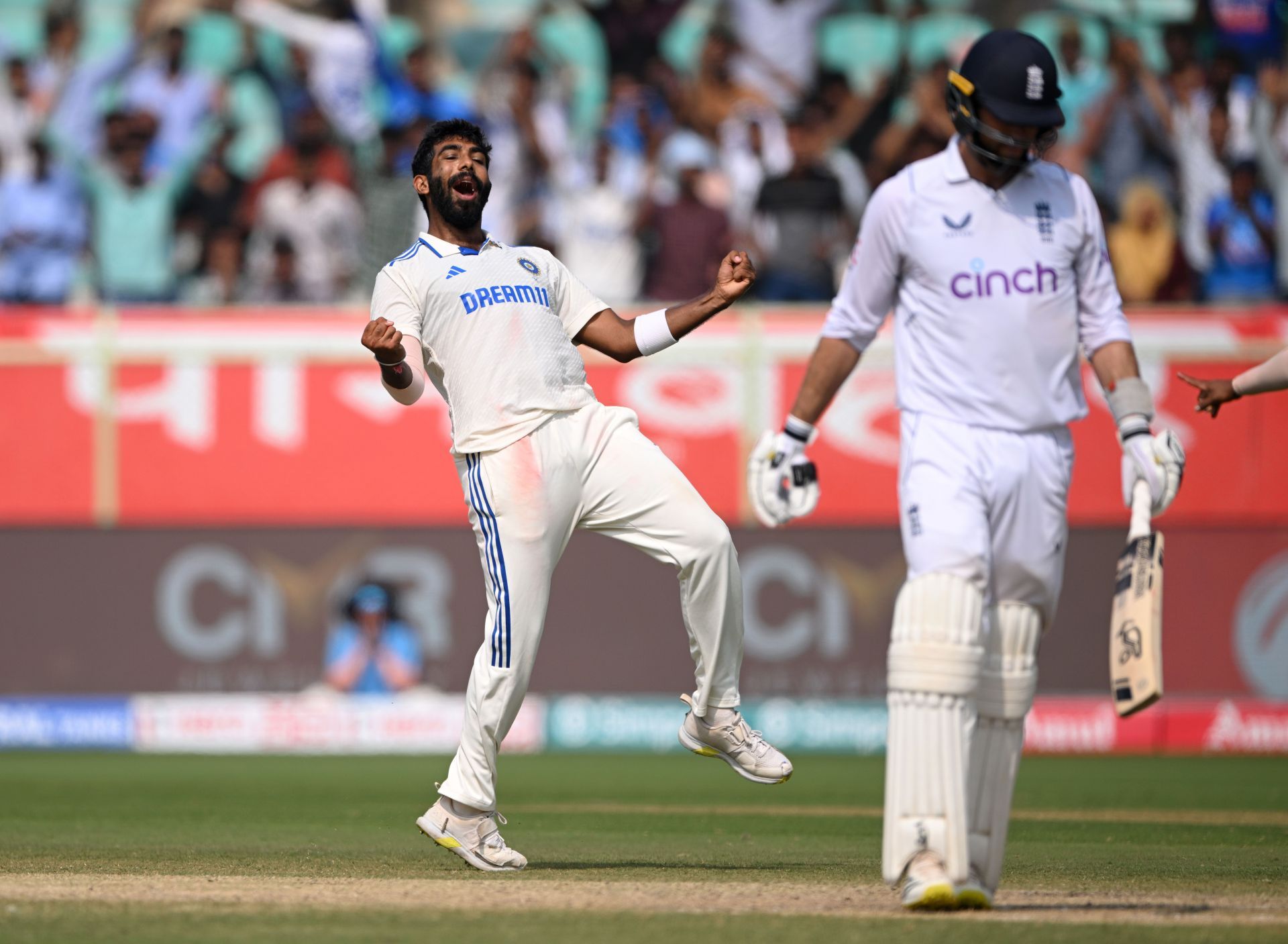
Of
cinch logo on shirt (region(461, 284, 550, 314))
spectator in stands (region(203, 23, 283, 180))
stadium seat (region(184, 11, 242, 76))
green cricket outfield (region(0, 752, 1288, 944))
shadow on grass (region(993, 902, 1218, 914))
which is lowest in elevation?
green cricket outfield (region(0, 752, 1288, 944))

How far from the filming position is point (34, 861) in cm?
622

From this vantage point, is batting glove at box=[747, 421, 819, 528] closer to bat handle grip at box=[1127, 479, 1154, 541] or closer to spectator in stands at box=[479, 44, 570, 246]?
bat handle grip at box=[1127, 479, 1154, 541]

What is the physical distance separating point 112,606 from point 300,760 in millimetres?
1796

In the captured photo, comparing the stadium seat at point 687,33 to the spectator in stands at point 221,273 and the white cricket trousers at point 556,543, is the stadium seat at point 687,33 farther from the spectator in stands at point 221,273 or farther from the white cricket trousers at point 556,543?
the white cricket trousers at point 556,543

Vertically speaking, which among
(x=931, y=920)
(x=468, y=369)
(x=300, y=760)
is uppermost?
(x=468, y=369)

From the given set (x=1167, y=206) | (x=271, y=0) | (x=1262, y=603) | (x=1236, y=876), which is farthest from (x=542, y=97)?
(x=1236, y=876)

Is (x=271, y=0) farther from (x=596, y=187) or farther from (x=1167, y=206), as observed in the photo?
(x=1167, y=206)

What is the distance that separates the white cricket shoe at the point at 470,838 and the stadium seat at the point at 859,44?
9588 mm

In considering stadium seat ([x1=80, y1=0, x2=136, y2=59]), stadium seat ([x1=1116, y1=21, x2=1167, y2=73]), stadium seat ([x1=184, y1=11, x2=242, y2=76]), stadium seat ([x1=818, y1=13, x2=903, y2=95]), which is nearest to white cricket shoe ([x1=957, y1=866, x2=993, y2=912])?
stadium seat ([x1=818, y1=13, x2=903, y2=95])

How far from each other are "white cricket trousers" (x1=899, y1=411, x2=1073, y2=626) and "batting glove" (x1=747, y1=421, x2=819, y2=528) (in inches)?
11.2

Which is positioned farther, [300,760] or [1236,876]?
[300,760]

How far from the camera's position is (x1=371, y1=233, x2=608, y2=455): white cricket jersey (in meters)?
5.93

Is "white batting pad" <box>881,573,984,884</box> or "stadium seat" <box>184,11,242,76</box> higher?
"stadium seat" <box>184,11,242,76</box>

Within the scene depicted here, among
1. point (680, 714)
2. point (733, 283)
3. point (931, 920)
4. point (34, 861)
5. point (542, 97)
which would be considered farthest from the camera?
point (542, 97)
